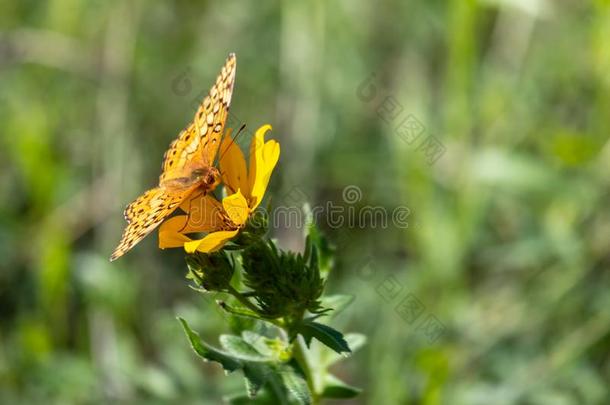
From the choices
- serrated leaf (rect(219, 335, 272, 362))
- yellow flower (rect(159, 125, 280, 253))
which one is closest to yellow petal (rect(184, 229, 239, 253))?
yellow flower (rect(159, 125, 280, 253))

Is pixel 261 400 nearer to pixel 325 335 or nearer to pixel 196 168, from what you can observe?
pixel 325 335

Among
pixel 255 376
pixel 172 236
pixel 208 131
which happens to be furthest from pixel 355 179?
pixel 255 376

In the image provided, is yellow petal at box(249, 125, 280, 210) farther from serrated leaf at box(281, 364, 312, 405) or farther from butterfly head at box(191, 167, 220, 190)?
serrated leaf at box(281, 364, 312, 405)

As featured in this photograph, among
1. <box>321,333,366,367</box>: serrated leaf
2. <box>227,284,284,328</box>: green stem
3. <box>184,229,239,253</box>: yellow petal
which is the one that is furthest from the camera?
<box>321,333,366,367</box>: serrated leaf

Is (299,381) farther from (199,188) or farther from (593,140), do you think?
(593,140)

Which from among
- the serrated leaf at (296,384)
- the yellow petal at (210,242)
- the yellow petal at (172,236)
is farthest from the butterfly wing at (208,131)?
the serrated leaf at (296,384)
